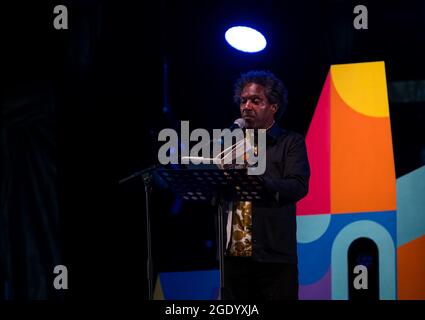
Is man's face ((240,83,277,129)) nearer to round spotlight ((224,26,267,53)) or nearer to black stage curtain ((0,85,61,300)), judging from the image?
round spotlight ((224,26,267,53))

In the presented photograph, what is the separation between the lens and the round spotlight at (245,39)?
4402mm

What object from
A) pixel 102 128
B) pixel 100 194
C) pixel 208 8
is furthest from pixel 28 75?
pixel 208 8

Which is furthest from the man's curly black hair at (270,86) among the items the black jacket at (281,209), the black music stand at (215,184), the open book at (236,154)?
the black music stand at (215,184)

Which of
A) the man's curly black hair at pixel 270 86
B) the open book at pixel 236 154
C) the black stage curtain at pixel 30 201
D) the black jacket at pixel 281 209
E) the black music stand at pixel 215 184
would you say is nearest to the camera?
the black music stand at pixel 215 184

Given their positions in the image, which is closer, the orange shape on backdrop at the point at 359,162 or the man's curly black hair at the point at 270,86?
the man's curly black hair at the point at 270,86

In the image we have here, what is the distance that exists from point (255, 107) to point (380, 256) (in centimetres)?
161

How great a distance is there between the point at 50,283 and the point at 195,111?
1.71 m

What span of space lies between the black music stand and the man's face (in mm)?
751

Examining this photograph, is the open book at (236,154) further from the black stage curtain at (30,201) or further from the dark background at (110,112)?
the black stage curtain at (30,201)

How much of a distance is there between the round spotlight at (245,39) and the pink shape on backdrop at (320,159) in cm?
65

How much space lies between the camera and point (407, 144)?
455 cm

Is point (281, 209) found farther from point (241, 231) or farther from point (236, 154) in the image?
point (236, 154)

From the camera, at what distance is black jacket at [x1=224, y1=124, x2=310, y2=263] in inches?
138

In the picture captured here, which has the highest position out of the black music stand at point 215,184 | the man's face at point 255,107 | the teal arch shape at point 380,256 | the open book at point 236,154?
Result: the man's face at point 255,107
